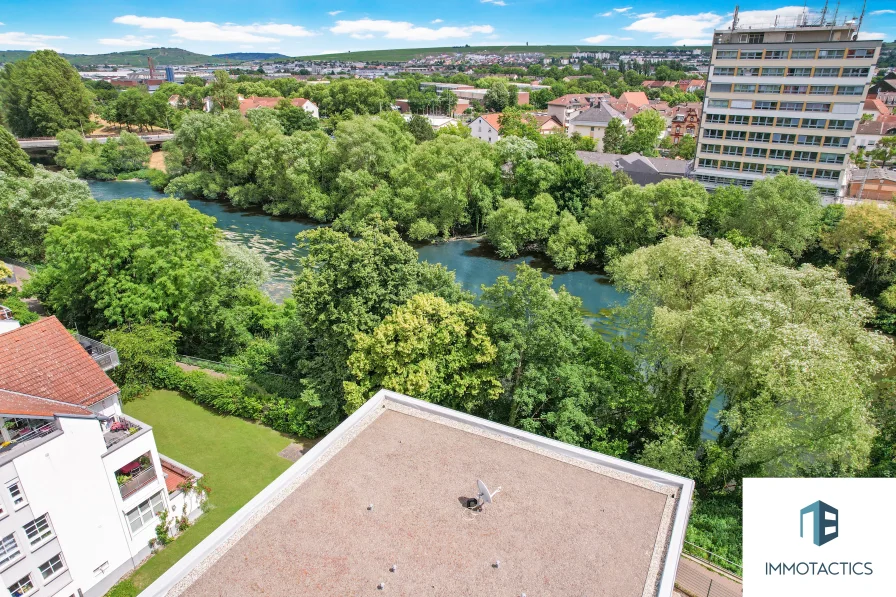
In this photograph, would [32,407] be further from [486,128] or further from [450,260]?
[486,128]

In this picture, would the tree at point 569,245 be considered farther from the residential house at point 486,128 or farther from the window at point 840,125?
the residential house at point 486,128

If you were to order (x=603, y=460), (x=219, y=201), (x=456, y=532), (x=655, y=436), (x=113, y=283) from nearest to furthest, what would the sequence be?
(x=456, y=532)
(x=603, y=460)
(x=655, y=436)
(x=113, y=283)
(x=219, y=201)

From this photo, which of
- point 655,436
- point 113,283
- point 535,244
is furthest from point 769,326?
point 535,244

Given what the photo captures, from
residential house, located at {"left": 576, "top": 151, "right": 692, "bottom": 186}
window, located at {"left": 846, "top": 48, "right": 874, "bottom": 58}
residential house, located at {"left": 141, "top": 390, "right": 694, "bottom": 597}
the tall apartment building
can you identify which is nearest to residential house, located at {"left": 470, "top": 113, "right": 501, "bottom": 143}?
residential house, located at {"left": 576, "top": 151, "right": 692, "bottom": 186}

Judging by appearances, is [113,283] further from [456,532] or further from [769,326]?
[769,326]

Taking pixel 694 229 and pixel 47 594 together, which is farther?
pixel 694 229

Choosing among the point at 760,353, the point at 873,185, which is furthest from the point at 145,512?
the point at 873,185
